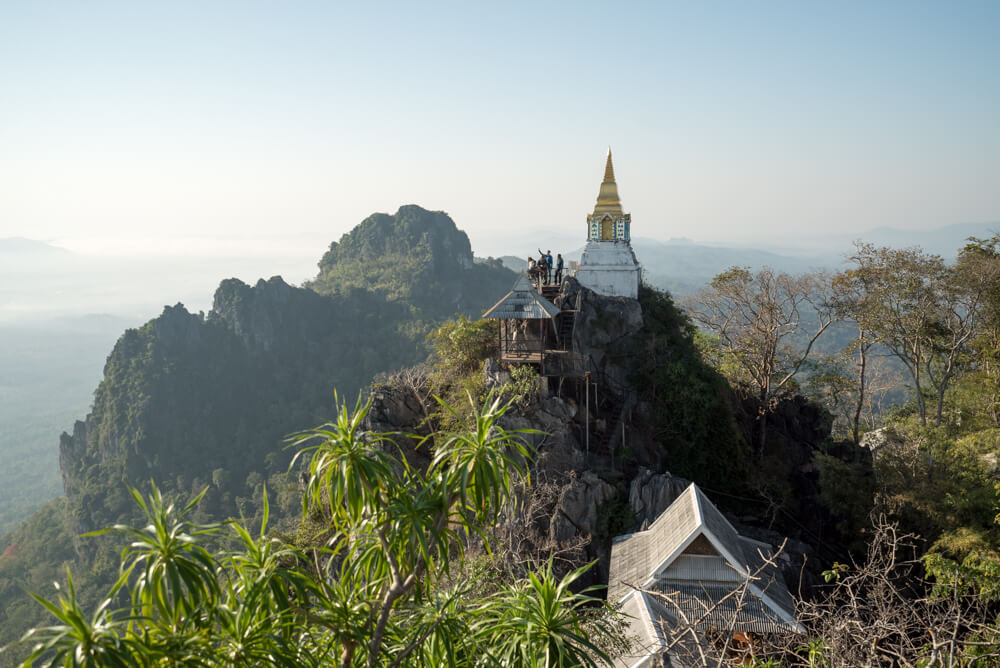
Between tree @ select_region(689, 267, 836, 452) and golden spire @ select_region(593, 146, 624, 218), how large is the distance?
4.22 m

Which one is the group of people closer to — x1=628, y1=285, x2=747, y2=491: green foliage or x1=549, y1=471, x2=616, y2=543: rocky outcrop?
x1=628, y1=285, x2=747, y2=491: green foliage

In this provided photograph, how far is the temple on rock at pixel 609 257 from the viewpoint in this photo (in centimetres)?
1830

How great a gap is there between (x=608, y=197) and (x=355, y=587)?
17002mm

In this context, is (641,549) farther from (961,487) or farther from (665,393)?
(961,487)

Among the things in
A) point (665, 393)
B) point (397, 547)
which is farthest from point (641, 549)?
point (397, 547)

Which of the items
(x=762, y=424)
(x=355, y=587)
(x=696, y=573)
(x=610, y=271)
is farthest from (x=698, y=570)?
(x=610, y=271)

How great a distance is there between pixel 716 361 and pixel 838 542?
8042 mm

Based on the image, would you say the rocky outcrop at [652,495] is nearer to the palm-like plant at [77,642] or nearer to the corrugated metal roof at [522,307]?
the corrugated metal roof at [522,307]

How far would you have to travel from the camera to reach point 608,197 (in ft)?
63.1

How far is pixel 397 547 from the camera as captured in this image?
377 centimetres

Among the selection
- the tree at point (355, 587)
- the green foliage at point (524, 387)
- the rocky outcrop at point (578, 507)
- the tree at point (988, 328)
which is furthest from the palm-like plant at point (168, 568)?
the tree at point (988, 328)

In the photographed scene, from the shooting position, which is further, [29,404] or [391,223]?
[29,404]

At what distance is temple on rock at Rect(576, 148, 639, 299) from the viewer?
720 inches

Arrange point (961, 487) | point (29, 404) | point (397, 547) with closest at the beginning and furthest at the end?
1. point (397, 547)
2. point (961, 487)
3. point (29, 404)
